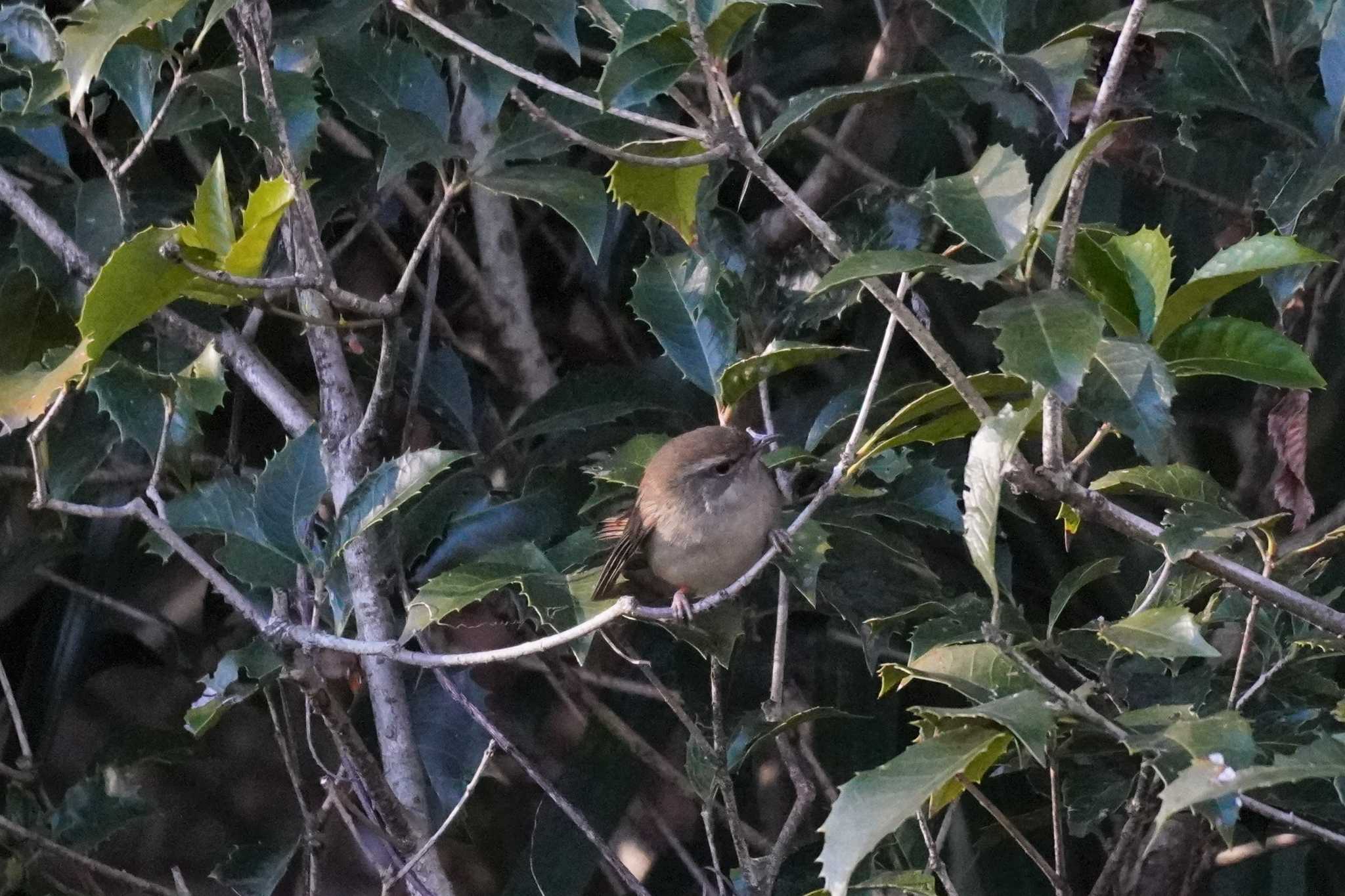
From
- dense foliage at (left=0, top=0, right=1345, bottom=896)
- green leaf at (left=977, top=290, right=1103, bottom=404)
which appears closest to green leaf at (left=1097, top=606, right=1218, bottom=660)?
dense foliage at (left=0, top=0, right=1345, bottom=896)

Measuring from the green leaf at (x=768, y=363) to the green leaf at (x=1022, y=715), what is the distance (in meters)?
0.52

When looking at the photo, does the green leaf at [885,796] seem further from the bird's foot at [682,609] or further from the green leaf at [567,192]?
the green leaf at [567,192]

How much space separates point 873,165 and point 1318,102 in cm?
106

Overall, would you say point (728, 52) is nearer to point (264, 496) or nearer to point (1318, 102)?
point (264, 496)

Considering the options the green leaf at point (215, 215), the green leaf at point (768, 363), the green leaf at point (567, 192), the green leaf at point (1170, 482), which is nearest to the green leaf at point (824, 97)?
the green leaf at point (768, 363)

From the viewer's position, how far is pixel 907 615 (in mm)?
2010

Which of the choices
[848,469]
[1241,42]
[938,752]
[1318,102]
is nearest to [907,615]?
[848,469]

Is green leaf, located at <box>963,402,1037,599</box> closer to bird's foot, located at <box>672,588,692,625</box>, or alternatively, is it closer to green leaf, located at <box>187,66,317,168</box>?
bird's foot, located at <box>672,588,692,625</box>

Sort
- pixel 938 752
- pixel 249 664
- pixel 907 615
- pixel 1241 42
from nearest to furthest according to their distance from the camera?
pixel 938 752 → pixel 907 615 → pixel 249 664 → pixel 1241 42

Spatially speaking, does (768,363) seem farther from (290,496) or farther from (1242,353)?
(290,496)

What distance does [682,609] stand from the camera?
2221mm

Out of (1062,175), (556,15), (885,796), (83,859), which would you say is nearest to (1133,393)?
(1062,175)

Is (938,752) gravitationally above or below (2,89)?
below

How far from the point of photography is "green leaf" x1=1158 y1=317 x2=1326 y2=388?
1626 mm
